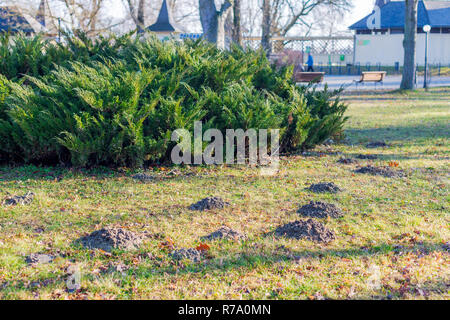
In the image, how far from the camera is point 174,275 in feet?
12.2

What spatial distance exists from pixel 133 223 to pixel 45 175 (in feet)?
7.97

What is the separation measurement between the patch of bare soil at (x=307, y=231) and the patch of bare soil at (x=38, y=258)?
6.83 ft

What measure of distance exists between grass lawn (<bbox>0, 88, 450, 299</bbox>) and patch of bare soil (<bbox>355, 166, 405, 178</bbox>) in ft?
0.48

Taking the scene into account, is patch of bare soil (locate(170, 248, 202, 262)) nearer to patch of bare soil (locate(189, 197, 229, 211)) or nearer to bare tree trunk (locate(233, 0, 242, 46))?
patch of bare soil (locate(189, 197, 229, 211))

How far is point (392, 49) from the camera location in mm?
40750

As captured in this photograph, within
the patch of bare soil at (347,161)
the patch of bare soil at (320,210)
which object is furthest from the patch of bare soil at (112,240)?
the patch of bare soil at (347,161)

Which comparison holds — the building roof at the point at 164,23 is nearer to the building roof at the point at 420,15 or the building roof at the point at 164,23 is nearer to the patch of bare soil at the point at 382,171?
the building roof at the point at 420,15

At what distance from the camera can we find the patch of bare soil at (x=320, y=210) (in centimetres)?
510

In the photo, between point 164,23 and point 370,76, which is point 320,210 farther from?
point 164,23

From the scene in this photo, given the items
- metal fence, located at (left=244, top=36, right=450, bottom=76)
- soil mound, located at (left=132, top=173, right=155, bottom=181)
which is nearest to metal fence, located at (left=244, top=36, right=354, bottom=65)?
metal fence, located at (left=244, top=36, right=450, bottom=76)

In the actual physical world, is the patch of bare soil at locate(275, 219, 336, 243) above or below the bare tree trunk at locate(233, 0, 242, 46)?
below

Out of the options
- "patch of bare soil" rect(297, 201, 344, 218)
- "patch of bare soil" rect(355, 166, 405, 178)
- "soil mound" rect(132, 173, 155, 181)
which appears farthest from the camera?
"patch of bare soil" rect(355, 166, 405, 178)

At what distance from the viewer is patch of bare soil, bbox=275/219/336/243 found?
14.7 feet
